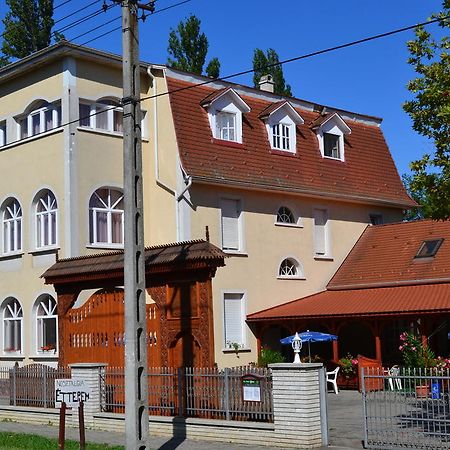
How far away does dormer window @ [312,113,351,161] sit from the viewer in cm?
3098

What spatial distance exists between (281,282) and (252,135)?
5.06 meters

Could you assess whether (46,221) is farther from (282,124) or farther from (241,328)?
(282,124)

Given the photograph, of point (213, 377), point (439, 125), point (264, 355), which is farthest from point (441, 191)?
point (264, 355)

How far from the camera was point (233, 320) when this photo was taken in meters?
26.6

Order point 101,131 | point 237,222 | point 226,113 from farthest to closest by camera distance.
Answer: point 226,113
point 237,222
point 101,131

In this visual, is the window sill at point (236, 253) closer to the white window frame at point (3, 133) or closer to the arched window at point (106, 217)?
the arched window at point (106, 217)

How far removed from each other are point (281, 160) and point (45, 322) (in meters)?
9.56

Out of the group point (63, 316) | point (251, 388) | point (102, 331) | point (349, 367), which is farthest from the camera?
point (349, 367)

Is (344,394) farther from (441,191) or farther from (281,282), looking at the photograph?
Answer: (441,191)

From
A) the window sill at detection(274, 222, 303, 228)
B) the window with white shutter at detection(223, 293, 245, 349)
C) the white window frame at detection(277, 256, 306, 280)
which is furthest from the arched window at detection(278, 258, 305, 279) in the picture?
the window with white shutter at detection(223, 293, 245, 349)

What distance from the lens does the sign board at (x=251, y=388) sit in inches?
586

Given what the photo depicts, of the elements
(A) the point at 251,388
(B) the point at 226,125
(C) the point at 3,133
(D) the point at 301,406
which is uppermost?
(C) the point at 3,133

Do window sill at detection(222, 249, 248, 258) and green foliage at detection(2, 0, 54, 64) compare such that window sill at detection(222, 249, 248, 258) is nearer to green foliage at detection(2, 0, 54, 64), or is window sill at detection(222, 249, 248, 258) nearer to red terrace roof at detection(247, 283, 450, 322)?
red terrace roof at detection(247, 283, 450, 322)

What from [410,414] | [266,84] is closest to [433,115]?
[410,414]
